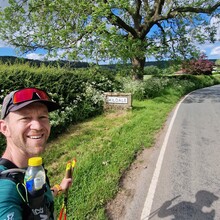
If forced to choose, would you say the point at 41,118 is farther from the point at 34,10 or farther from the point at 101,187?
the point at 34,10

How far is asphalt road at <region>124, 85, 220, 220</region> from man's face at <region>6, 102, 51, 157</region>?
2.56m

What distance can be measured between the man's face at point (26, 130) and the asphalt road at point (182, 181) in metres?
2.56

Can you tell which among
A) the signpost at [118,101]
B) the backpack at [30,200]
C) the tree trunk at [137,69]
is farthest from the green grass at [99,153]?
the tree trunk at [137,69]

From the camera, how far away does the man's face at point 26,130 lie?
1.73 metres

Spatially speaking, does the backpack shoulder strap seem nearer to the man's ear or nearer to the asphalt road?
the man's ear

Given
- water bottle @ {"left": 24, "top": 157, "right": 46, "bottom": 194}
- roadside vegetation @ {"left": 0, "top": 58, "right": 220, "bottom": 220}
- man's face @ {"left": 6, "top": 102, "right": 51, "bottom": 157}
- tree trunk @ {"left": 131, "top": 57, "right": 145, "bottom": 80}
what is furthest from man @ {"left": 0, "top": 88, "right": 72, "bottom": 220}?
tree trunk @ {"left": 131, "top": 57, "right": 145, "bottom": 80}

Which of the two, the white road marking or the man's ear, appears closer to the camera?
the man's ear

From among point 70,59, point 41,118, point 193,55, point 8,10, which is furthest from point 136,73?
point 41,118

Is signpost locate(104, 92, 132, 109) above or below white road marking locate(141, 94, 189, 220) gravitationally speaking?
above

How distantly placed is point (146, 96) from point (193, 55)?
4.76 meters

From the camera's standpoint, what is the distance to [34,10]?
1448 centimetres

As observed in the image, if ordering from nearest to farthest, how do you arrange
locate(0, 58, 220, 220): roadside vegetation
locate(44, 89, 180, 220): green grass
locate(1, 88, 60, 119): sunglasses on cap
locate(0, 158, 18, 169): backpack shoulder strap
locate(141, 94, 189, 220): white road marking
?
locate(0, 158, 18, 169): backpack shoulder strap < locate(1, 88, 60, 119): sunglasses on cap < locate(141, 94, 189, 220): white road marking < locate(44, 89, 180, 220): green grass < locate(0, 58, 220, 220): roadside vegetation

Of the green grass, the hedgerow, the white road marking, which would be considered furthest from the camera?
the hedgerow

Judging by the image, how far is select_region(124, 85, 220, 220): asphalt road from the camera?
3.78 metres
